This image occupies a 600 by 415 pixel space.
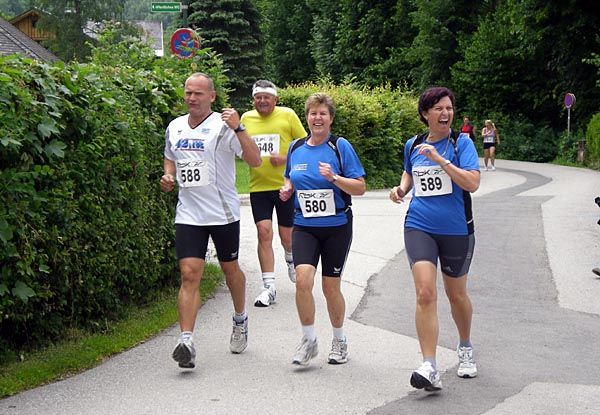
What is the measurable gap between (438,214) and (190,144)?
1.87m

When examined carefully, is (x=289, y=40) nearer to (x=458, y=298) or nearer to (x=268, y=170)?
(x=268, y=170)

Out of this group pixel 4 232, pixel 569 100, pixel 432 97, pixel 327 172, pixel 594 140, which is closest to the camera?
pixel 4 232

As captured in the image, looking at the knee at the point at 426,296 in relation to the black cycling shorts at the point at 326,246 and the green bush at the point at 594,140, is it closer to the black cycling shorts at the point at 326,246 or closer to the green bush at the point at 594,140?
the black cycling shorts at the point at 326,246

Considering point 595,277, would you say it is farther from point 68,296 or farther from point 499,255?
point 68,296

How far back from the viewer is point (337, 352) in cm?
702

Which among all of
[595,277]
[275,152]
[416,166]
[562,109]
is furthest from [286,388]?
[562,109]

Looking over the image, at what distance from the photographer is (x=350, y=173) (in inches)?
271

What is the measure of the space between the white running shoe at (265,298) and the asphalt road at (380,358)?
7cm

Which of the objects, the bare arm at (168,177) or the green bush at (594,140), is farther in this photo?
the green bush at (594,140)

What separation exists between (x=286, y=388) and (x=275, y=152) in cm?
334

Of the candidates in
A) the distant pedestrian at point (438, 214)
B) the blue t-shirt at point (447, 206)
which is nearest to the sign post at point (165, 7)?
the distant pedestrian at point (438, 214)

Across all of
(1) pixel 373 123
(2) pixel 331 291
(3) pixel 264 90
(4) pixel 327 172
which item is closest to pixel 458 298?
(2) pixel 331 291

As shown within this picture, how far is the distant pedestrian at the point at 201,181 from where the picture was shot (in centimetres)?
688

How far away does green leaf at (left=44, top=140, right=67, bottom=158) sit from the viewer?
21.9 feet
